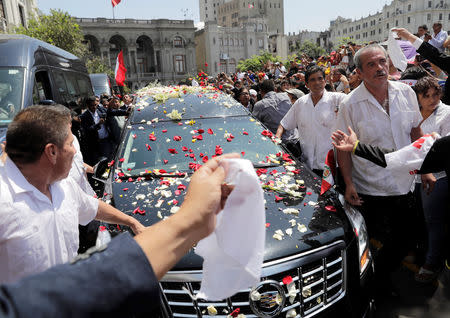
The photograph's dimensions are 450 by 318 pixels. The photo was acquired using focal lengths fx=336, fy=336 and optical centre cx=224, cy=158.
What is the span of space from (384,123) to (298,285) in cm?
169

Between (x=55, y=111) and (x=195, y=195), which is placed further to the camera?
(x=55, y=111)

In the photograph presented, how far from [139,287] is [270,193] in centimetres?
238

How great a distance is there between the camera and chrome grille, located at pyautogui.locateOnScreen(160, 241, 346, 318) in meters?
2.14

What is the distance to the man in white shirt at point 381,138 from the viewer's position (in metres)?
3.00

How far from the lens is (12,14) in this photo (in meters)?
23.1

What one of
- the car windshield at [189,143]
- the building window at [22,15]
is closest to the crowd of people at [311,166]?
the car windshield at [189,143]

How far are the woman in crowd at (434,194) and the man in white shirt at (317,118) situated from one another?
0.98m

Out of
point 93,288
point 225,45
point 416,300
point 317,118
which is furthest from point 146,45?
point 93,288

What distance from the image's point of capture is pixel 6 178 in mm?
1604

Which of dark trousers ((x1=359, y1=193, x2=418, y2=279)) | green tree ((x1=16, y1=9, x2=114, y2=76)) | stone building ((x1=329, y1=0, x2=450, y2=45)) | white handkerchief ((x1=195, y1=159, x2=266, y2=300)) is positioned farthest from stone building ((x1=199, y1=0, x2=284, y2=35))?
white handkerchief ((x1=195, y1=159, x2=266, y2=300))

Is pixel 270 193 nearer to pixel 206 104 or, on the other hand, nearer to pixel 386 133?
pixel 386 133

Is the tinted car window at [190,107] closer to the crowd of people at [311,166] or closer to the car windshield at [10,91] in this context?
the crowd of people at [311,166]

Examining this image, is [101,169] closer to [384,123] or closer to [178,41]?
[384,123]

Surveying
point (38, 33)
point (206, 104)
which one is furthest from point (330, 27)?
point (206, 104)
